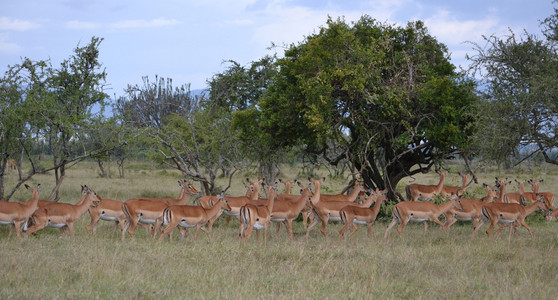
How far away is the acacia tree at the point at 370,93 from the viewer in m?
12.3

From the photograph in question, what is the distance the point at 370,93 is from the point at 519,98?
3.71 metres

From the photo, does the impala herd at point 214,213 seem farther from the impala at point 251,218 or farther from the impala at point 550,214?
the impala at point 550,214

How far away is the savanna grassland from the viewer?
6184 millimetres

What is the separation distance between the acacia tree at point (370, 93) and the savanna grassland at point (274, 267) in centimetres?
308

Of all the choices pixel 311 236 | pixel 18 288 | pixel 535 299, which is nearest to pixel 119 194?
pixel 311 236

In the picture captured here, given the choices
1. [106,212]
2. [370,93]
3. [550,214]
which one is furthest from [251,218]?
[550,214]

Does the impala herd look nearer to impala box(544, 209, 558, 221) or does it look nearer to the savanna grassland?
the savanna grassland

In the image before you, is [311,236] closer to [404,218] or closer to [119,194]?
[404,218]

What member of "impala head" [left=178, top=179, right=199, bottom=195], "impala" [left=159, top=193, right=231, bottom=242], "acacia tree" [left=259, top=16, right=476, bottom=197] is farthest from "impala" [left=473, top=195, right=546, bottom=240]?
"impala head" [left=178, top=179, right=199, bottom=195]

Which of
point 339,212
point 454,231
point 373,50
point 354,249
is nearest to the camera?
point 354,249

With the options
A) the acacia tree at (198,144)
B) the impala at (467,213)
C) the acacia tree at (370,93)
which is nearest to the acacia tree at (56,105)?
the acacia tree at (198,144)

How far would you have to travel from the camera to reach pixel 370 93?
12.6 metres

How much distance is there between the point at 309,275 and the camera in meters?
7.03

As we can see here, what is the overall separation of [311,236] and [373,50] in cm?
489
